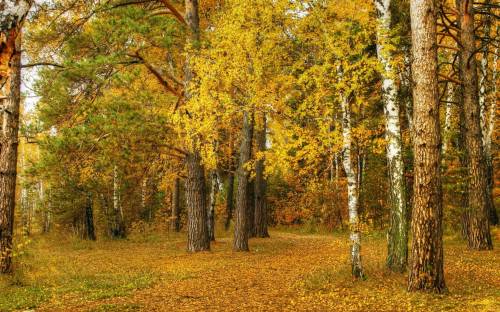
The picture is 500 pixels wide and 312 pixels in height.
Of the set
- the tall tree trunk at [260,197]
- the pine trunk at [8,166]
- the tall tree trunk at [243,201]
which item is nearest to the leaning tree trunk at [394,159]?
the tall tree trunk at [243,201]

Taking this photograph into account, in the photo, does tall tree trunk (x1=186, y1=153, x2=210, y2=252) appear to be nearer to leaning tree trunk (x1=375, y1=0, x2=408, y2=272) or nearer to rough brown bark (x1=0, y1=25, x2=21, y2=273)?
rough brown bark (x1=0, y1=25, x2=21, y2=273)

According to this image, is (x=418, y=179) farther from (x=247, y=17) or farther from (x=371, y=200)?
(x=371, y=200)

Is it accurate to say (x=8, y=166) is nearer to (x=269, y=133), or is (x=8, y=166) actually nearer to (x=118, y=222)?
(x=269, y=133)

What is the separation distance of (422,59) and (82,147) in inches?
348

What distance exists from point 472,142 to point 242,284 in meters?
8.25

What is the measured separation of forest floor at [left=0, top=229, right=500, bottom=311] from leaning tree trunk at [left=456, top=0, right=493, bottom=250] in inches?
27.8

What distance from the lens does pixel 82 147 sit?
11.4 meters

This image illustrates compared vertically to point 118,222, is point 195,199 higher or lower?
higher

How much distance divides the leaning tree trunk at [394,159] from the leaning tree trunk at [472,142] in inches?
185

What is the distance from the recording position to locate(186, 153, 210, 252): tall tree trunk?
1529 centimetres

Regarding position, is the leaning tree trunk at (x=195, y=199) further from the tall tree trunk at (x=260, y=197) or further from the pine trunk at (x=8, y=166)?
the pine trunk at (x=8, y=166)

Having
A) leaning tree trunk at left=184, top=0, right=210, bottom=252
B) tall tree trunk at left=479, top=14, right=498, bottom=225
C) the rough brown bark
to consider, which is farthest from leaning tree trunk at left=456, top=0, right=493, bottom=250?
the rough brown bark

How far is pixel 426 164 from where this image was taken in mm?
7273

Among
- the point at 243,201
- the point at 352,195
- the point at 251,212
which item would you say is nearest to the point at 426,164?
the point at 352,195
